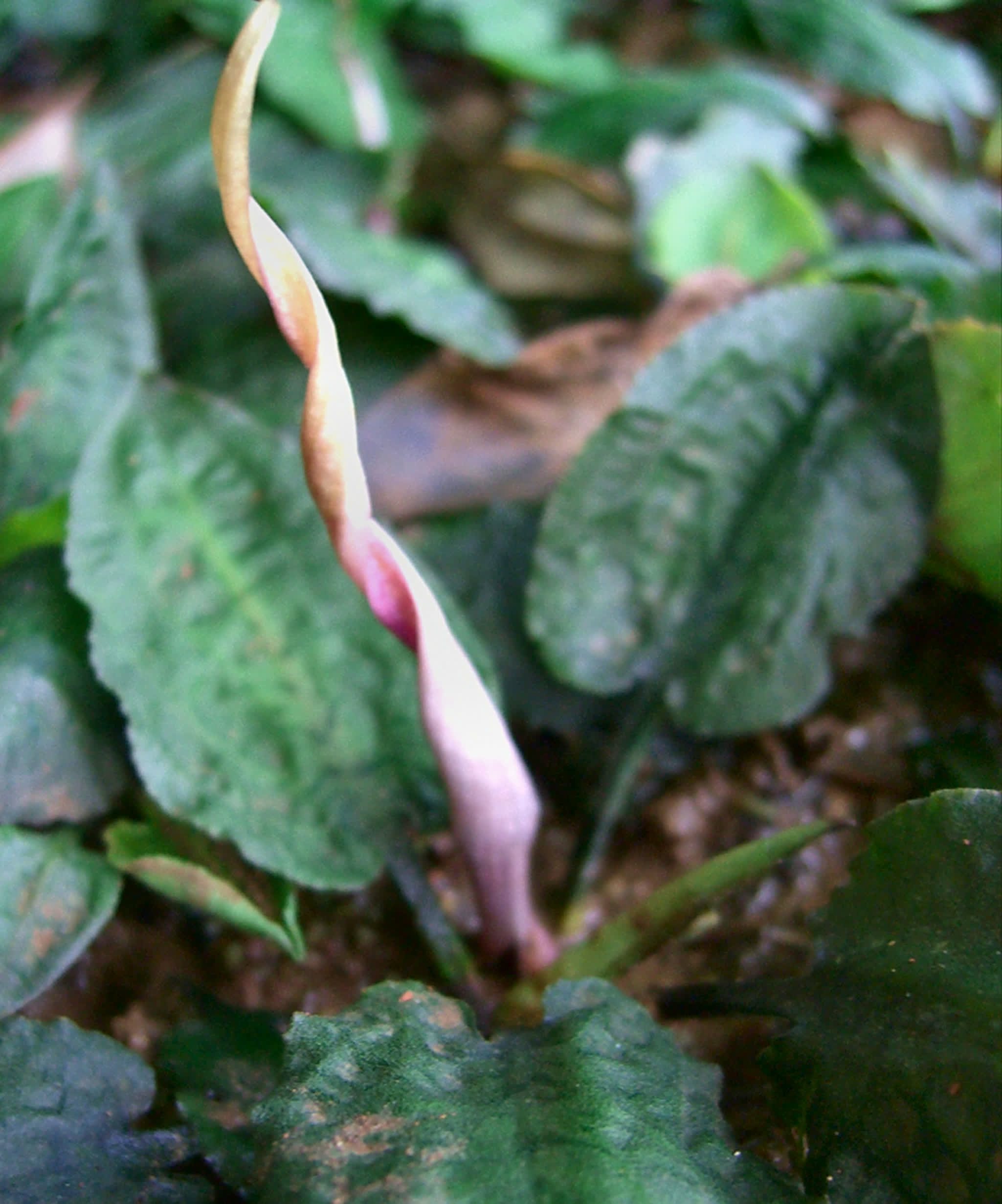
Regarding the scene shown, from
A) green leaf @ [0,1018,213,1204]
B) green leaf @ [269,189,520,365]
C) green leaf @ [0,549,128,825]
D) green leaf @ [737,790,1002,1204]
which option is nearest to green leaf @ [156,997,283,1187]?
green leaf @ [0,1018,213,1204]

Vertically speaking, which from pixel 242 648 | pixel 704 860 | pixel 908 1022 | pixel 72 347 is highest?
pixel 72 347

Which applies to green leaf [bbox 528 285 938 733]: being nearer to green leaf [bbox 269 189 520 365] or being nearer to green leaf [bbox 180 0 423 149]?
green leaf [bbox 269 189 520 365]

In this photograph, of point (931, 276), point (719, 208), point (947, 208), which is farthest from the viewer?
point (719, 208)

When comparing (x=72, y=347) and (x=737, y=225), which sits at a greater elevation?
(x=72, y=347)

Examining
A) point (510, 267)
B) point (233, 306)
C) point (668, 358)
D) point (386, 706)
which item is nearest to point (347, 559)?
point (386, 706)

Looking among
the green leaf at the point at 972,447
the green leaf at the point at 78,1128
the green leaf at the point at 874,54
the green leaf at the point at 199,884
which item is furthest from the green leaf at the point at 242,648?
the green leaf at the point at 874,54

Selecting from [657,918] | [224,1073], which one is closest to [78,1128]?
[224,1073]

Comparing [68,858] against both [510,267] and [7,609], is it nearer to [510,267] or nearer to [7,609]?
[7,609]

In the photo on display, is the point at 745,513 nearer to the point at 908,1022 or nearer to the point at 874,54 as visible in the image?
the point at 908,1022
